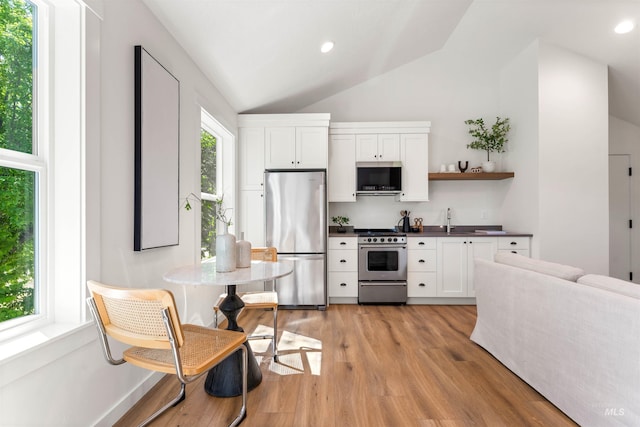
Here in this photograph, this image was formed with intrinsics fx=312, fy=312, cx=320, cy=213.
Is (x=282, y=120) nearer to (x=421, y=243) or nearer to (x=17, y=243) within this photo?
(x=421, y=243)

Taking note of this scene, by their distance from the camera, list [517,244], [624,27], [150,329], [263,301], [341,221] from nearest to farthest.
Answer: [150,329], [263,301], [624,27], [517,244], [341,221]

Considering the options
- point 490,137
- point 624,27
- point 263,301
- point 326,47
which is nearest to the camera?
point 263,301

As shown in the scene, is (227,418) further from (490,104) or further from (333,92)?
(490,104)

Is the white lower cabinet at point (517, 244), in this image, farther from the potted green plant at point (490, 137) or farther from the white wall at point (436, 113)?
the potted green plant at point (490, 137)

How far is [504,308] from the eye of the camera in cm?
223

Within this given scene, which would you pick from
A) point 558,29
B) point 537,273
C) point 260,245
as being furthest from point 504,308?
point 558,29

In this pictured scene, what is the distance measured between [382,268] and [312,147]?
1758mm

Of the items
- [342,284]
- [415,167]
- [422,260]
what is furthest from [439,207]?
[342,284]

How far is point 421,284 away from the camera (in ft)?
12.9

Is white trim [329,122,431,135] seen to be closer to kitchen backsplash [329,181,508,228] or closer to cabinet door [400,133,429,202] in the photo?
cabinet door [400,133,429,202]

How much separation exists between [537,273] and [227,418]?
202cm

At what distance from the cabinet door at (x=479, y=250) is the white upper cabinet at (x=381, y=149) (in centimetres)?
144

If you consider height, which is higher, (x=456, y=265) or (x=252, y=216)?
(x=252, y=216)

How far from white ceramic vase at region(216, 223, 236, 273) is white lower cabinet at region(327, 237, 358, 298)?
7.04 feet
